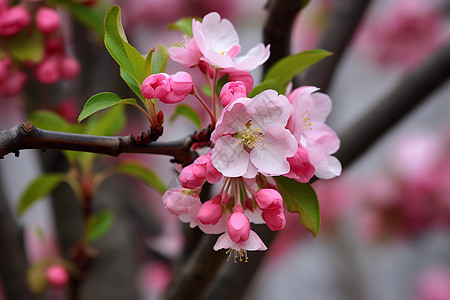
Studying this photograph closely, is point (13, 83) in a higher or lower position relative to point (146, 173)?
higher

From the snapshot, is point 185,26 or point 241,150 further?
point 185,26

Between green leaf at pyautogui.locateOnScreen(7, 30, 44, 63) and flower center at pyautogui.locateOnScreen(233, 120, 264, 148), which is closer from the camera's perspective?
flower center at pyautogui.locateOnScreen(233, 120, 264, 148)

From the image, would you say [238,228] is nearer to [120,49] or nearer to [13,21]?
[120,49]

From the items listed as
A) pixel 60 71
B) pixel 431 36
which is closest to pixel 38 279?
pixel 60 71

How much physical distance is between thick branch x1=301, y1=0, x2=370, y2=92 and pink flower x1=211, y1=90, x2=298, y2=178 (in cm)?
41

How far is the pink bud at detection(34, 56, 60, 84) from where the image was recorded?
700mm

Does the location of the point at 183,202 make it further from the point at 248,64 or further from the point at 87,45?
the point at 87,45

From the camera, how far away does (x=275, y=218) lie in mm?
373

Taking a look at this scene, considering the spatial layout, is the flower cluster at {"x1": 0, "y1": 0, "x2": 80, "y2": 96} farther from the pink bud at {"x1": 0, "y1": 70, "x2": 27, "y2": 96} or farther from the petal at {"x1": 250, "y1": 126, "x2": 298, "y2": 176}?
the petal at {"x1": 250, "y1": 126, "x2": 298, "y2": 176}

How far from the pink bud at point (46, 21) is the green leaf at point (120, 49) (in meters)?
0.32

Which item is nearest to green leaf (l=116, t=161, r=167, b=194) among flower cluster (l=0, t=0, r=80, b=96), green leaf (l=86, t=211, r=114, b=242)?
green leaf (l=86, t=211, r=114, b=242)

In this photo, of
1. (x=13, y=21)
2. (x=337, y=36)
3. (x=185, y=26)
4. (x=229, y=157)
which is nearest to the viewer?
(x=229, y=157)

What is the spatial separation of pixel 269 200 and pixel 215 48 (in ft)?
0.54

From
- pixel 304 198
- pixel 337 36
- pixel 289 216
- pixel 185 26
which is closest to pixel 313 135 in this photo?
pixel 304 198
